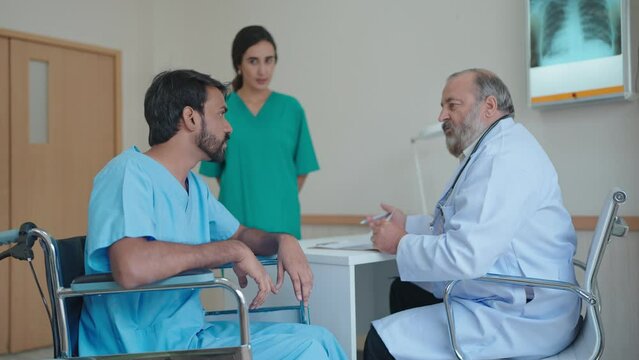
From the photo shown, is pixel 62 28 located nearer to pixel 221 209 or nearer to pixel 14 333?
pixel 14 333

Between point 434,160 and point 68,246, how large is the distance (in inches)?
83.6

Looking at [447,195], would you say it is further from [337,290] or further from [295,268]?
[295,268]

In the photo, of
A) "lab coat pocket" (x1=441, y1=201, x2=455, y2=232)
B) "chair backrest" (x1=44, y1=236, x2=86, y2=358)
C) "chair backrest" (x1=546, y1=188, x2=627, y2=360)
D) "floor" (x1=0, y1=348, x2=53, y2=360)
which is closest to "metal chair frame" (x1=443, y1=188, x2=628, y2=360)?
"chair backrest" (x1=546, y1=188, x2=627, y2=360)

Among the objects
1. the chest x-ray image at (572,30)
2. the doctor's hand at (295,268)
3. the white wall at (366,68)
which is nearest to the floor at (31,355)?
the white wall at (366,68)

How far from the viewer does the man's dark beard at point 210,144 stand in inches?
63.9

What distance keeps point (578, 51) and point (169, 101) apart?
1859 mm

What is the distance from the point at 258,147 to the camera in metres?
2.72

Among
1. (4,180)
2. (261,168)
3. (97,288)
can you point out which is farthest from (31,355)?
(97,288)

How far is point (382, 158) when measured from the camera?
3562mm

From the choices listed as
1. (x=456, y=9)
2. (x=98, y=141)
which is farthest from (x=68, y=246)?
(x=98, y=141)

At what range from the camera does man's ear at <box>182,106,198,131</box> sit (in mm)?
1601

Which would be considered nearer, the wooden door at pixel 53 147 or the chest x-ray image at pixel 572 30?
the chest x-ray image at pixel 572 30

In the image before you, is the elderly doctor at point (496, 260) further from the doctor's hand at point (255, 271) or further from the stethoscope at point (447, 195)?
the doctor's hand at point (255, 271)

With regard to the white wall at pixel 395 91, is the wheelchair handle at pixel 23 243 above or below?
below
